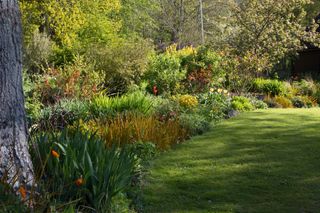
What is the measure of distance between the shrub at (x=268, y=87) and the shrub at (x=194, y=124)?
951 centimetres

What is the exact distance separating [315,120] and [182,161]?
598 cm

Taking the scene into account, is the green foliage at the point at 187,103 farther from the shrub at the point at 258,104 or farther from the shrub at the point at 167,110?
the shrub at the point at 258,104

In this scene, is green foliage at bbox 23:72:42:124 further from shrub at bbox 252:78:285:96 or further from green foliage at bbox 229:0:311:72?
green foliage at bbox 229:0:311:72

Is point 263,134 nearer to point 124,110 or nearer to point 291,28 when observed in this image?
point 124,110

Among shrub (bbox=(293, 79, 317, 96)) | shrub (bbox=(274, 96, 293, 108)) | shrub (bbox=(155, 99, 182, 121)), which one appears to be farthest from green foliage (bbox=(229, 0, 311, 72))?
shrub (bbox=(155, 99, 182, 121))

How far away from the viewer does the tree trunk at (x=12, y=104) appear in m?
4.99

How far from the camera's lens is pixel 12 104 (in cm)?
505

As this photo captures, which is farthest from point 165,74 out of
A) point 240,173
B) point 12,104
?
point 12,104

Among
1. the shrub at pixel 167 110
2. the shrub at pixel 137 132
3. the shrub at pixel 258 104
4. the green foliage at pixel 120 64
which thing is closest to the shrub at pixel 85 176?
the shrub at pixel 137 132

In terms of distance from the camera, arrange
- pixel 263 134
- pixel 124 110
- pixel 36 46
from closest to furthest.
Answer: pixel 263 134 → pixel 124 110 → pixel 36 46

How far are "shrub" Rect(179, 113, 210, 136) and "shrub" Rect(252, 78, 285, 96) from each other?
9.51 meters

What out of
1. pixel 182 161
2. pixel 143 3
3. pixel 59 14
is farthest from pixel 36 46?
pixel 143 3

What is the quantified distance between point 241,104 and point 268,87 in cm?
571

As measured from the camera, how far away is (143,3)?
4303cm
